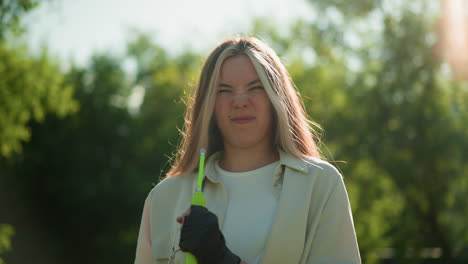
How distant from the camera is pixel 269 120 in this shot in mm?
3121

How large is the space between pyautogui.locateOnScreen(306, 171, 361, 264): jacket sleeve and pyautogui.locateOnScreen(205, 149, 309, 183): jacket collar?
0.22 meters

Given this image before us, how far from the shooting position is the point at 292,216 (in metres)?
2.87

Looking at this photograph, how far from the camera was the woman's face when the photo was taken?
306 cm

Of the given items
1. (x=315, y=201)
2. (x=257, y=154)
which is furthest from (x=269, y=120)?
(x=315, y=201)

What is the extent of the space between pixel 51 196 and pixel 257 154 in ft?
84.7

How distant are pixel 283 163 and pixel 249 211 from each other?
28 centimetres

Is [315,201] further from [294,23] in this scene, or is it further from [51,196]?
[51,196]

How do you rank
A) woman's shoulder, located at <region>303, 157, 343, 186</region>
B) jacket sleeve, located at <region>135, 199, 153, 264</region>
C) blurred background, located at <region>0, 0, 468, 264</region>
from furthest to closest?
blurred background, located at <region>0, 0, 468, 264</region>
jacket sleeve, located at <region>135, 199, 153, 264</region>
woman's shoulder, located at <region>303, 157, 343, 186</region>

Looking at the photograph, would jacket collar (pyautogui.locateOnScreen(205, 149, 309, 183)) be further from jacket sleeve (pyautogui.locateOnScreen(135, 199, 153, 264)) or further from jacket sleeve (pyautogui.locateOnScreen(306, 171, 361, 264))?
jacket sleeve (pyautogui.locateOnScreen(135, 199, 153, 264))

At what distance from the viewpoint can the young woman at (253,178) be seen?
2.85 metres

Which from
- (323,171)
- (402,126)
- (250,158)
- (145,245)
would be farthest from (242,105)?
(402,126)

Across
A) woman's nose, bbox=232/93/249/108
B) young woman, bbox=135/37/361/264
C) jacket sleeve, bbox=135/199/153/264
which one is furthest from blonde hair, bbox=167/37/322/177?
jacket sleeve, bbox=135/199/153/264

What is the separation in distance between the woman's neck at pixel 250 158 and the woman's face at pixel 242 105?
33mm

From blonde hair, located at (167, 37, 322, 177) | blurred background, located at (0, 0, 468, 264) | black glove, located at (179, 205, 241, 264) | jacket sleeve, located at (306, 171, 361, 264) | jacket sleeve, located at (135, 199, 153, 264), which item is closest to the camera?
black glove, located at (179, 205, 241, 264)
